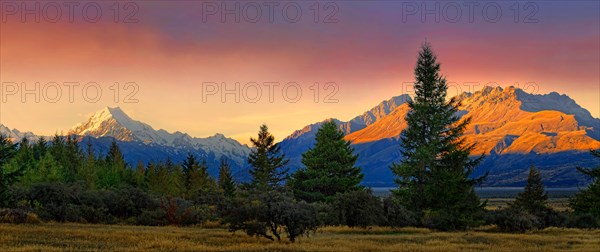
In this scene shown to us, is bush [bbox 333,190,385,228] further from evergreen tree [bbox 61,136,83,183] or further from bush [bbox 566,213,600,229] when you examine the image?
evergreen tree [bbox 61,136,83,183]

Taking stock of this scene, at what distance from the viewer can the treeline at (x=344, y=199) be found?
3416 centimetres

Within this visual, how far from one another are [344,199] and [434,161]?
46.5 ft

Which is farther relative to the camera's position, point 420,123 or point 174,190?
point 174,190

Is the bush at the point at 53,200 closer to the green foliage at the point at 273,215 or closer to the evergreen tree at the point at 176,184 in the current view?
the green foliage at the point at 273,215

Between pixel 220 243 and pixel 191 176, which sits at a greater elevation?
pixel 220 243

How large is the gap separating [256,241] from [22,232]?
14310 mm

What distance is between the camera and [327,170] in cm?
7294

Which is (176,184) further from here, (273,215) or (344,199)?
(273,215)

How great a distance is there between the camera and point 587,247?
30625 mm

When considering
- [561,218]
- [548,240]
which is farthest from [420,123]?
[548,240]

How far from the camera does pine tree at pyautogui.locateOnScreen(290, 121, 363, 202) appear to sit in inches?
2842

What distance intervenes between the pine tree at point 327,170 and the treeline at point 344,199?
0.48 feet

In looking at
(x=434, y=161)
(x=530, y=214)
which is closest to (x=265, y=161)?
(x=434, y=161)

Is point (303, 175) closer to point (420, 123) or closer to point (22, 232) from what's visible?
point (420, 123)
